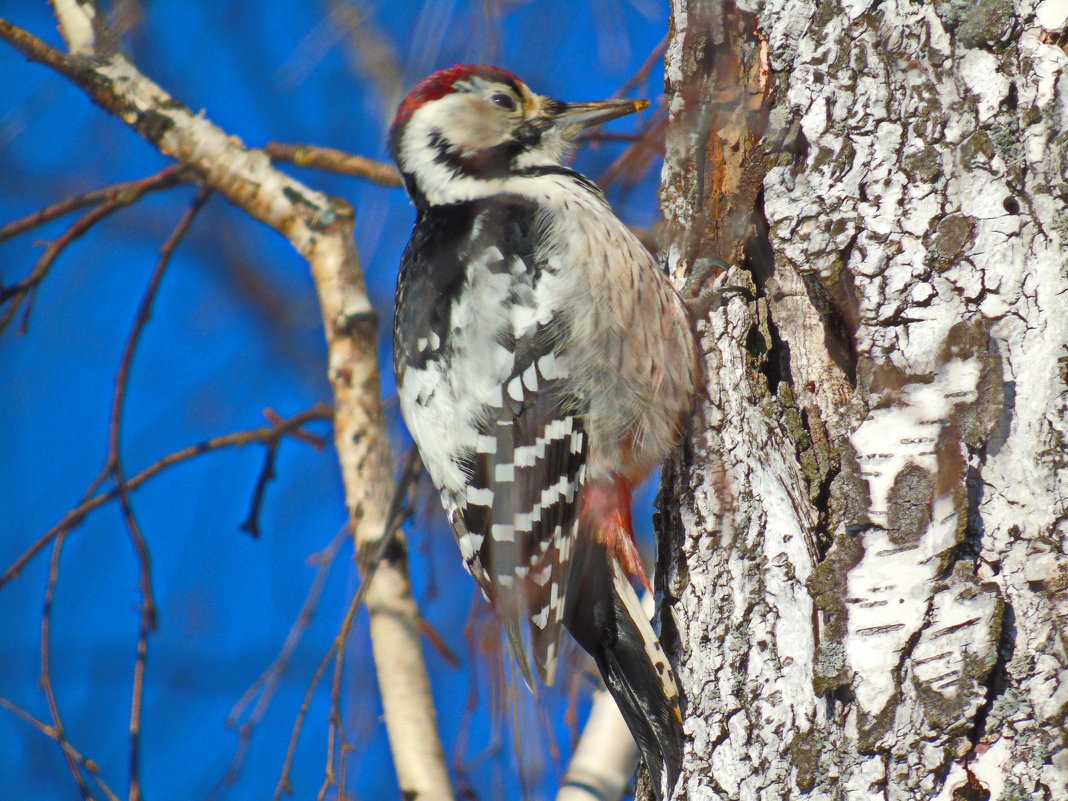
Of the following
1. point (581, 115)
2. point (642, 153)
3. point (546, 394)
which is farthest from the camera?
point (581, 115)

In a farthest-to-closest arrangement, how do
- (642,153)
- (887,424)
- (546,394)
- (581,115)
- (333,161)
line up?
(333,161)
(581,115)
(546,394)
(642,153)
(887,424)

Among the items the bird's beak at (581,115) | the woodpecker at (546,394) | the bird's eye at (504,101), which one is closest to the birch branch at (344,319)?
the woodpecker at (546,394)

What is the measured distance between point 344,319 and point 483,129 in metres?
0.66

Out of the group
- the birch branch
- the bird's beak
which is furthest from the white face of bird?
the birch branch

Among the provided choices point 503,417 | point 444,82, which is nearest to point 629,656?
point 503,417

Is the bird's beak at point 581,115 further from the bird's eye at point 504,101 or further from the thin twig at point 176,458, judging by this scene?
the thin twig at point 176,458

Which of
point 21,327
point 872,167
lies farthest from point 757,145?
point 21,327

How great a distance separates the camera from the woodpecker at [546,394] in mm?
2180

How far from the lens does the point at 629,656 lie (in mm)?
1992

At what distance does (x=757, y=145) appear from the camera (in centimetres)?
194

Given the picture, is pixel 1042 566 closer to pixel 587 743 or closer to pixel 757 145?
pixel 757 145

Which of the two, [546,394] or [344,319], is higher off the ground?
[344,319]

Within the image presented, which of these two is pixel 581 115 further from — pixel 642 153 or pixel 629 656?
pixel 629 656

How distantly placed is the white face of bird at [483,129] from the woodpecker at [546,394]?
0.21 metres
